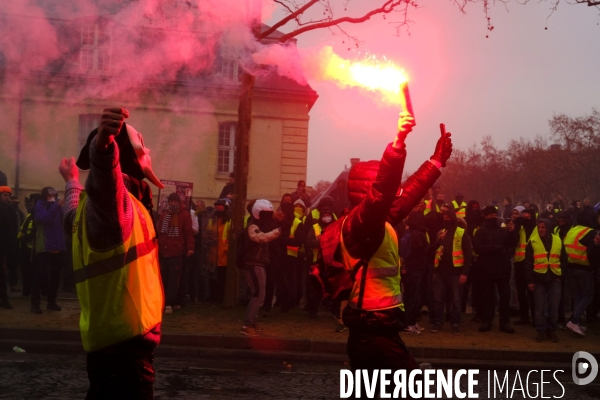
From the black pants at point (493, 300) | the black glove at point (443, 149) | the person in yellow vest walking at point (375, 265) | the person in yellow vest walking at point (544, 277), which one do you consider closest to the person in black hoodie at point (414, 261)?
the black pants at point (493, 300)

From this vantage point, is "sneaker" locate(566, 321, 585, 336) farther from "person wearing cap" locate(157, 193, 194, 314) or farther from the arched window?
the arched window

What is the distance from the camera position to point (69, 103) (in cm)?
1229

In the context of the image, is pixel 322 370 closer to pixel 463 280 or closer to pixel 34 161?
pixel 463 280

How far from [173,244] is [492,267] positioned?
18.4 ft

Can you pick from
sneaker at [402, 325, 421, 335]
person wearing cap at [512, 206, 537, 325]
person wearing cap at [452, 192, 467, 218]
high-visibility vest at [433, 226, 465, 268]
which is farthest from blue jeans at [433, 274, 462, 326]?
person wearing cap at [452, 192, 467, 218]

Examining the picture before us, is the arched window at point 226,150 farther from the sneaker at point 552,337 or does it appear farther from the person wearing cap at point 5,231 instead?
the sneaker at point 552,337

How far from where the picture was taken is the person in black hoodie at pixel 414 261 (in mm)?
11383

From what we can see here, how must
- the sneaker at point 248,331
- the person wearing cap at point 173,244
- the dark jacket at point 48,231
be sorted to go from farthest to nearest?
the person wearing cap at point 173,244 → the dark jacket at point 48,231 → the sneaker at point 248,331

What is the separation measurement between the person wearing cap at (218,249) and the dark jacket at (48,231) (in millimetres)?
2735

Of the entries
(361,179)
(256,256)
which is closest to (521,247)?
(256,256)

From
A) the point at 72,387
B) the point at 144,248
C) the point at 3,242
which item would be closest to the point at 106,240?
the point at 144,248

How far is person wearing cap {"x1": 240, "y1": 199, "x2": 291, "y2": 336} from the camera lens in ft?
33.1

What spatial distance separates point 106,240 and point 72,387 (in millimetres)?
4515

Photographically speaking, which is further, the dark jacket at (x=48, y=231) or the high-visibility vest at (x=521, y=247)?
the high-visibility vest at (x=521, y=247)
